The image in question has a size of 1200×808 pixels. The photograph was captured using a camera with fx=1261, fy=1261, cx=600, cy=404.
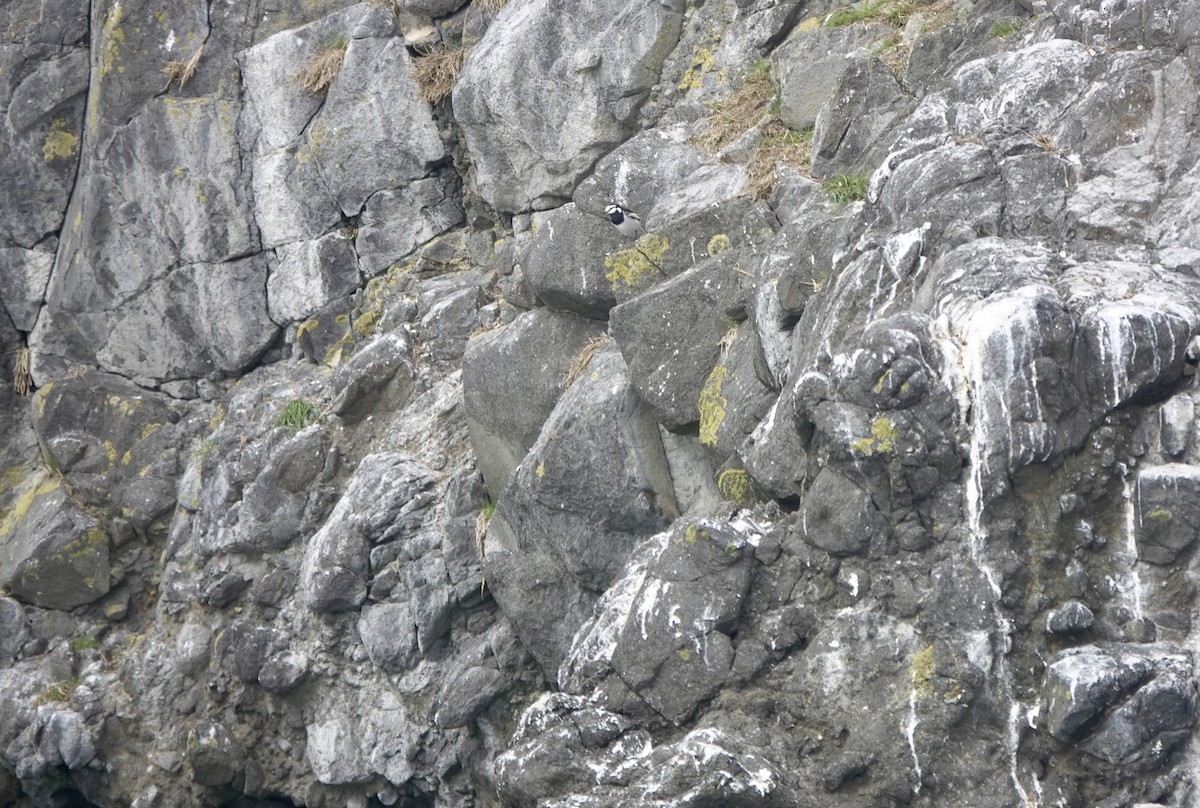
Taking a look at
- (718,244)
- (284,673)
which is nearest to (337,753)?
(284,673)

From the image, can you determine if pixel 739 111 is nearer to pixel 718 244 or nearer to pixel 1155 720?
pixel 718 244

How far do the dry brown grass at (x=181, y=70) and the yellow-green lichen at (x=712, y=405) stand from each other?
7.53 metres

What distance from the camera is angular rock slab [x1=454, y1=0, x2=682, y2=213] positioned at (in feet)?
35.7

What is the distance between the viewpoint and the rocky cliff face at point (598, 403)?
568cm

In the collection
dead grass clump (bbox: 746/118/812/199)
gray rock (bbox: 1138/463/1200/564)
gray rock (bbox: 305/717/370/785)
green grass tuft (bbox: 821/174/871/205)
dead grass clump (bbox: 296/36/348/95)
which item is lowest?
gray rock (bbox: 305/717/370/785)

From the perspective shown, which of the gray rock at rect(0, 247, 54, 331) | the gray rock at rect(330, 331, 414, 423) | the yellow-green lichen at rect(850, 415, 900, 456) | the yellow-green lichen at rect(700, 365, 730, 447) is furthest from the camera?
the gray rock at rect(0, 247, 54, 331)

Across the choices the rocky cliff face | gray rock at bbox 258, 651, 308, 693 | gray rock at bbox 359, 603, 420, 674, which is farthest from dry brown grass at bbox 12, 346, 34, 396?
gray rock at bbox 359, 603, 420, 674

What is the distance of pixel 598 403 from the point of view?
8422mm

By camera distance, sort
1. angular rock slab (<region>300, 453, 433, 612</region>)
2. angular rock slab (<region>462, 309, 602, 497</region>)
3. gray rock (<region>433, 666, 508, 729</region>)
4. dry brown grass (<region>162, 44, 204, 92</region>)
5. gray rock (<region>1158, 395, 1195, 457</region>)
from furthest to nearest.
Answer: dry brown grass (<region>162, 44, 204, 92</region>) → angular rock slab (<region>300, 453, 433, 612</region>) → angular rock slab (<region>462, 309, 602, 497</region>) → gray rock (<region>433, 666, 508, 729</region>) → gray rock (<region>1158, 395, 1195, 457</region>)

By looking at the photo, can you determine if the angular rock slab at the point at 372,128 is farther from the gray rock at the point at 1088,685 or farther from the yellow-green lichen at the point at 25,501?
the gray rock at the point at 1088,685

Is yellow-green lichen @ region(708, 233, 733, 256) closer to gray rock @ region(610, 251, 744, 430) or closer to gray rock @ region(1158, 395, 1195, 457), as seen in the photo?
gray rock @ region(610, 251, 744, 430)

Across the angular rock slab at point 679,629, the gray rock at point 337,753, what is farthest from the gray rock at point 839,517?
the gray rock at point 337,753

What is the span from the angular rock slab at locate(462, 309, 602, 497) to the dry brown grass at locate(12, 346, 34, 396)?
576cm

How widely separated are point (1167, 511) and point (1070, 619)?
0.63m
